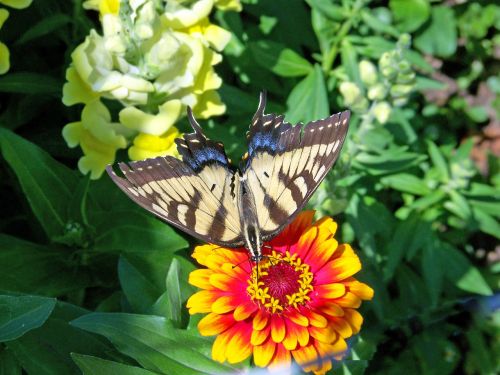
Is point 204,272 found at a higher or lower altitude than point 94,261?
higher

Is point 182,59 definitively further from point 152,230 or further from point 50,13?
point 50,13

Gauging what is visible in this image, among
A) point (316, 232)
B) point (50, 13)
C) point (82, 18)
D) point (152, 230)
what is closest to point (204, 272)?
point (316, 232)

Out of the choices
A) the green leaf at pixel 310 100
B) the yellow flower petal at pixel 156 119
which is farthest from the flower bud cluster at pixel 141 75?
the green leaf at pixel 310 100

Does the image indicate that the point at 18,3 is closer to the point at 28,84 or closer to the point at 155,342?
the point at 28,84

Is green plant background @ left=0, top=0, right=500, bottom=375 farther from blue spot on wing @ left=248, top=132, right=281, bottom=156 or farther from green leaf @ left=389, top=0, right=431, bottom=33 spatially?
blue spot on wing @ left=248, top=132, right=281, bottom=156

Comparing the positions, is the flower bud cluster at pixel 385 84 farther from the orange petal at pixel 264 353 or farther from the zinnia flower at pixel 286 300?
the orange petal at pixel 264 353
